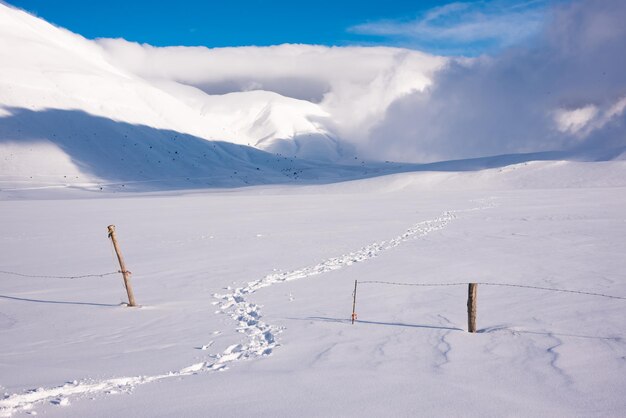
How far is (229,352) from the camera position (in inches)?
330

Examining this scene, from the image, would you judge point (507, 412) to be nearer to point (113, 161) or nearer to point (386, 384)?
point (386, 384)

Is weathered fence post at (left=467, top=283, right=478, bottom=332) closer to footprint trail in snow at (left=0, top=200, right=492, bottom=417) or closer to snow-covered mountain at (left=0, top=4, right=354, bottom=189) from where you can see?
footprint trail in snow at (left=0, top=200, right=492, bottom=417)

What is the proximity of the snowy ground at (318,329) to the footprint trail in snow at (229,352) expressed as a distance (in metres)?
0.03

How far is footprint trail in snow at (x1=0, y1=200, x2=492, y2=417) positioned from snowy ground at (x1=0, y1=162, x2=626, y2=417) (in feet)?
0.11

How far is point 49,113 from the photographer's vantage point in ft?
408

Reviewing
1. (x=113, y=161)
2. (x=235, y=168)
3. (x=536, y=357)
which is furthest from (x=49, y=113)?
(x=536, y=357)

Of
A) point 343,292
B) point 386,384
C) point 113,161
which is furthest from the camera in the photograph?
point 113,161

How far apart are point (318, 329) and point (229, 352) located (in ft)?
6.68

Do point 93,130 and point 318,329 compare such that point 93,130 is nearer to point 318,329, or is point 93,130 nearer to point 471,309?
point 318,329

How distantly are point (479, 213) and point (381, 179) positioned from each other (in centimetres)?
4609

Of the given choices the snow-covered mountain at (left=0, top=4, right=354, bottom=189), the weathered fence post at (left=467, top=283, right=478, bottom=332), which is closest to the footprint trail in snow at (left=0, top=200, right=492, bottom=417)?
the weathered fence post at (left=467, top=283, right=478, bottom=332)

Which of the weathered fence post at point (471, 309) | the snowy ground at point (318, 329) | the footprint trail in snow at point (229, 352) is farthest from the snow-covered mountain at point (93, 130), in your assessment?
the weathered fence post at point (471, 309)

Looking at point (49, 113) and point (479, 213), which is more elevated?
point (49, 113)

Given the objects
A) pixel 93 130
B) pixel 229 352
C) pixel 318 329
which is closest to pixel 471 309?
pixel 318 329
